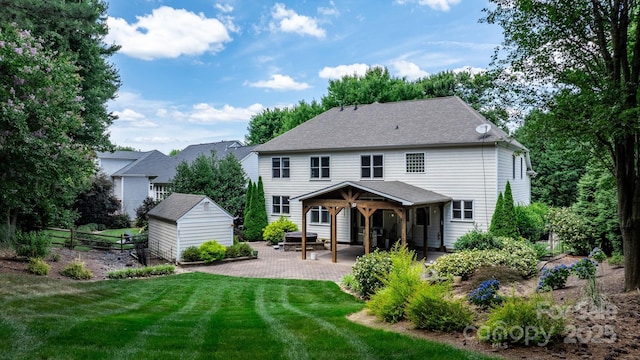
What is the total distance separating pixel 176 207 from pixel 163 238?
154 cm

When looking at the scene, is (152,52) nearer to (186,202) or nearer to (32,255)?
(186,202)

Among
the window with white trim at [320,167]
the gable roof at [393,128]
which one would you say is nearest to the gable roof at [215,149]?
the gable roof at [393,128]

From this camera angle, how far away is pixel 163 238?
18641 millimetres

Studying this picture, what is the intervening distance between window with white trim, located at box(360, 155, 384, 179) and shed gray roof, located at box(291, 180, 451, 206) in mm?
1707

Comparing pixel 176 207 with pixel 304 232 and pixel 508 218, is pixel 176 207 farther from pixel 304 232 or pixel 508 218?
pixel 508 218

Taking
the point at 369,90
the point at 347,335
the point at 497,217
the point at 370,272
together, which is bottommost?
the point at 347,335

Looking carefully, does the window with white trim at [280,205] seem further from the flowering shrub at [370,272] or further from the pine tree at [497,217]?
the flowering shrub at [370,272]

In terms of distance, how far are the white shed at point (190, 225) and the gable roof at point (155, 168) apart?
17959mm

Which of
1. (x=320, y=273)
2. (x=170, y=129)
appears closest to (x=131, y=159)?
(x=170, y=129)

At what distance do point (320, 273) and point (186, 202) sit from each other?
24.4ft

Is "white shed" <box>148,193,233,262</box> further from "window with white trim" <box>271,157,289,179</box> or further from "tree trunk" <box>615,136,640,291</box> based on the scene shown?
"tree trunk" <box>615,136,640,291</box>

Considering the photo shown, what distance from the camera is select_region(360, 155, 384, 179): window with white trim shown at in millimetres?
21375

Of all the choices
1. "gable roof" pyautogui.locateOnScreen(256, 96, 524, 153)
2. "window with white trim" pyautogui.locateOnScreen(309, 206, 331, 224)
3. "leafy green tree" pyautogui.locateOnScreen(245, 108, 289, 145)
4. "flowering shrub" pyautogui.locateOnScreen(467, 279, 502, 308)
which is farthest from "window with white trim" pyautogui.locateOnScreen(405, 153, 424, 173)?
"leafy green tree" pyautogui.locateOnScreen(245, 108, 289, 145)

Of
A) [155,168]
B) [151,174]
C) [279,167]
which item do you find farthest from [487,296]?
[155,168]
